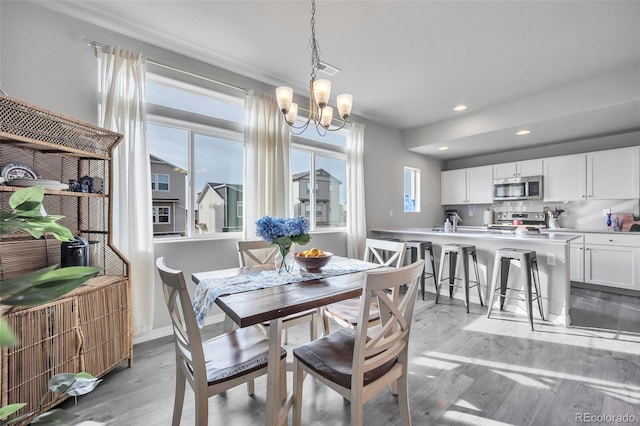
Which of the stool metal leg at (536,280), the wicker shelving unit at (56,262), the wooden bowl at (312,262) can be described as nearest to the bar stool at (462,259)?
the stool metal leg at (536,280)

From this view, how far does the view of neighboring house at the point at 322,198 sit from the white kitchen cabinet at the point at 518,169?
10.4ft

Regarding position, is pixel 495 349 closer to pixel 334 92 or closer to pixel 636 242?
pixel 636 242

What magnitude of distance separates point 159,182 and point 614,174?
235 inches

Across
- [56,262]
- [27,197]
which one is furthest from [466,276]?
[56,262]

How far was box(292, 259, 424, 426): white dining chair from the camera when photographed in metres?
1.23

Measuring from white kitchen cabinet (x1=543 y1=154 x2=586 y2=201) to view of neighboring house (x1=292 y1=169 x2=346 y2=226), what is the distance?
3486 millimetres

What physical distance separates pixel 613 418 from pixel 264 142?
133 inches

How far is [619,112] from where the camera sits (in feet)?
11.2

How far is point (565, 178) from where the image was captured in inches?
181

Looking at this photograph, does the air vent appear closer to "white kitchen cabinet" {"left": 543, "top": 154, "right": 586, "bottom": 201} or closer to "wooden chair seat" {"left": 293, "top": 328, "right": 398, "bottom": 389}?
"wooden chair seat" {"left": 293, "top": 328, "right": 398, "bottom": 389}

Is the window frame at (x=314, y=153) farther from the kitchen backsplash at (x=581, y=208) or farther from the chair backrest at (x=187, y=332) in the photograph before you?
the kitchen backsplash at (x=581, y=208)

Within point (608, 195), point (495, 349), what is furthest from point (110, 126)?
point (608, 195)

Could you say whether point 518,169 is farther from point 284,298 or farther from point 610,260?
point 284,298

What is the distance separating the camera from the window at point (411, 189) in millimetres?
5426
